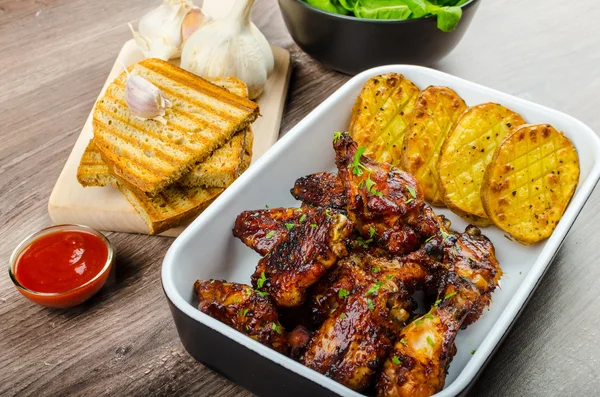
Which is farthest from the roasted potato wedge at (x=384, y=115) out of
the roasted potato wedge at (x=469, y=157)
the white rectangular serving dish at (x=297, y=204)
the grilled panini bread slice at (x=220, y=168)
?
the grilled panini bread slice at (x=220, y=168)

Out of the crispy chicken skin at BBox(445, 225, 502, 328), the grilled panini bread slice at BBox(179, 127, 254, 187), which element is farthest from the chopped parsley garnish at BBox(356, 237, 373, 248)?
the grilled panini bread slice at BBox(179, 127, 254, 187)

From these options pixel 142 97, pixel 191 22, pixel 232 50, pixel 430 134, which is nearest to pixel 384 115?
pixel 430 134

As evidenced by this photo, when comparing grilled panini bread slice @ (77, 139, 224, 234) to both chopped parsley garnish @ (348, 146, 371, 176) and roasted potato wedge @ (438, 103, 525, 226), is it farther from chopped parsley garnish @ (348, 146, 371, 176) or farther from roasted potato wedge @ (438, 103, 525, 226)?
roasted potato wedge @ (438, 103, 525, 226)

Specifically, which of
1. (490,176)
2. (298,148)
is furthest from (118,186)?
(490,176)

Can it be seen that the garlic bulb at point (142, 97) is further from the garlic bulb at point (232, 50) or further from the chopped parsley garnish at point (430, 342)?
the chopped parsley garnish at point (430, 342)

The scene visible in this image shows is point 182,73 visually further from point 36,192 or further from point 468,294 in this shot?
point 468,294

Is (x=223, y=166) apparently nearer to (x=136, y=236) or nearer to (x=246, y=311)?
(x=136, y=236)
